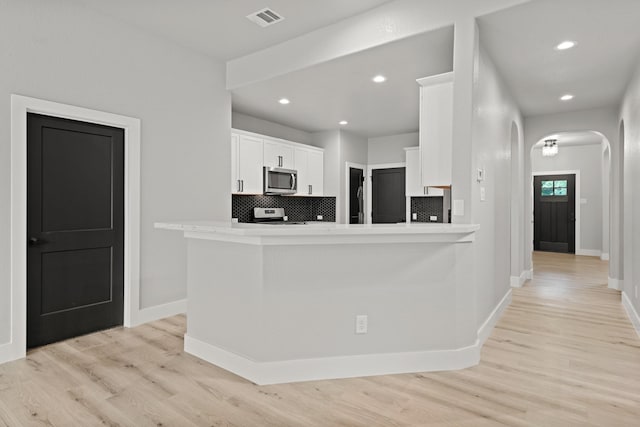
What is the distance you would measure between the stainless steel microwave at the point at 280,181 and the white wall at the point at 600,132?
12.0 feet

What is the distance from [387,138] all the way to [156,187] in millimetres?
4849

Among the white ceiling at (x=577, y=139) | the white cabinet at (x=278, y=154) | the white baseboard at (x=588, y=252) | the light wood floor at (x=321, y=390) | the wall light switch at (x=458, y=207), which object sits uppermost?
the white ceiling at (x=577, y=139)

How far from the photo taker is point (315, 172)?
6.71 metres

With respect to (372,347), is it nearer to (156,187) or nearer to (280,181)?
(156,187)

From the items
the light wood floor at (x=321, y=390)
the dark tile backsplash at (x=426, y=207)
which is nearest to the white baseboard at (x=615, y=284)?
the light wood floor at (x=321, y=390)

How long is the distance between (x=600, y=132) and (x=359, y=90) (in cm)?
373

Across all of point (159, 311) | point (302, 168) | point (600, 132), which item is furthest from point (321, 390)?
point (600, 132)

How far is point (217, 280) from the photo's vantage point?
2.68 m

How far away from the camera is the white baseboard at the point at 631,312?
3523mm

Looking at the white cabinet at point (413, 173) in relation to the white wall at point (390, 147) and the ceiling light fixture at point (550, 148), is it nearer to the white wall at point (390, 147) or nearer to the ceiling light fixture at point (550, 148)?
the white wall at point (390, 147)

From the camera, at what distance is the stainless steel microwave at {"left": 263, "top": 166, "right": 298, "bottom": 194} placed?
5574 mm

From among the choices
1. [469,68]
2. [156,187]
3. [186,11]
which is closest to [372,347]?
[469,68]

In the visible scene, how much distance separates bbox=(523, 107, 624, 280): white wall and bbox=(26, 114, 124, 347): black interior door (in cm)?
567

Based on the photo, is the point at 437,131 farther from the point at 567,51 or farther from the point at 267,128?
the point at 267,128
